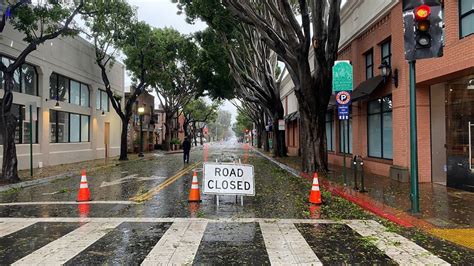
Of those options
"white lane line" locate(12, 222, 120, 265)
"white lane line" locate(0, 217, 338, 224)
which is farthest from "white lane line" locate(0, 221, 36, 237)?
"white lane line" locate(12, 222, 120, 265)

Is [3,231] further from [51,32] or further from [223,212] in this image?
[51,32]

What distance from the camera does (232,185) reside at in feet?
33.3

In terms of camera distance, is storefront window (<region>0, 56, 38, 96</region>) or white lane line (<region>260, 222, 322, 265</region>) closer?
white lane line (<region>260, 222, 322, 265</region>)

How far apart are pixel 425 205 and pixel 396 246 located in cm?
372

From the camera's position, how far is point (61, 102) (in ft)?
80.2

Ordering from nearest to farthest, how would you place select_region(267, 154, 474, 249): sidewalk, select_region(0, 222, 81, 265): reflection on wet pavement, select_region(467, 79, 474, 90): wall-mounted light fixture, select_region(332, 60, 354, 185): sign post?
select_region(0, 222, 81, 265): reflection on wet pavement
select_region(267, 154, 474, 249): sidewalk
select_region(467, 79, 474, 90): wall-mounted light fixture
select_region(332, 60, 354, 185): sign post

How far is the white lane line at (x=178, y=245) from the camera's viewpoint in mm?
5492

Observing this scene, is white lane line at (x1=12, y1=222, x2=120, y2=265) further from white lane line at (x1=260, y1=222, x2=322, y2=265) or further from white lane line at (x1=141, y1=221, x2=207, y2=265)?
white lane line at (x1=260, y1=222, x2=322, y2=265)

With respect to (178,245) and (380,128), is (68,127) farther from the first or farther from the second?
(178,245)

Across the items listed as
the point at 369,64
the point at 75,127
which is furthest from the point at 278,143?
the point at 75,127

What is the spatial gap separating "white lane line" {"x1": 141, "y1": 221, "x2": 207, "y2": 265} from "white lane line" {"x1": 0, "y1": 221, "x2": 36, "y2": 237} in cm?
289

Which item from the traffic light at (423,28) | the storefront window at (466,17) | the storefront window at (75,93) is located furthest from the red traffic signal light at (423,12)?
the storefront window at (75,93)

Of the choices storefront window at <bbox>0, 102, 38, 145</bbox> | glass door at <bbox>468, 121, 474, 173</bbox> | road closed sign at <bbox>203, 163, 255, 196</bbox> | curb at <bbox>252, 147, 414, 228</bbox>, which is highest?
storefront window at <bbox>0, 102, 38, 145</bbox>

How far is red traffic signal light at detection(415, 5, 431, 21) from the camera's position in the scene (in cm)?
804
